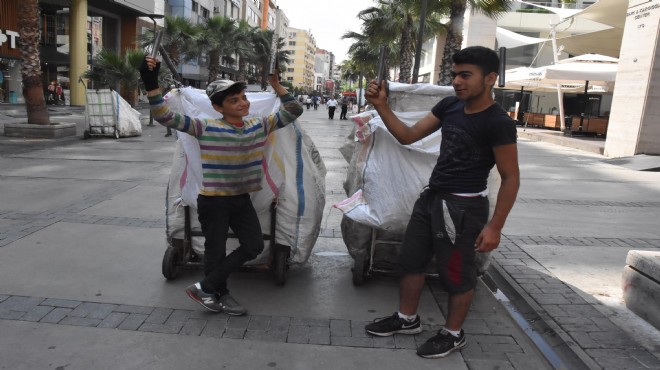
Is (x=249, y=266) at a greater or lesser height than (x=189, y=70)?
lesser

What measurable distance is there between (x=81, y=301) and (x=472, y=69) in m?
2.97

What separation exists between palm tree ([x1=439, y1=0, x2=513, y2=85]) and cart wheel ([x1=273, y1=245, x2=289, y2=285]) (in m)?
13.3

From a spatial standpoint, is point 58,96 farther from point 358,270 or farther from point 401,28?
point 358,270

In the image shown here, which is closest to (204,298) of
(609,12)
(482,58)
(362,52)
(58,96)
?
(482,58)

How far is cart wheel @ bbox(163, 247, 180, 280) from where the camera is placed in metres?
3.83

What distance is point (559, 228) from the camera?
5.95m

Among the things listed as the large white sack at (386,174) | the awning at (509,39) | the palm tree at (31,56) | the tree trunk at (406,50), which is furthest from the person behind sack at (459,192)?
the awning at (509,39)

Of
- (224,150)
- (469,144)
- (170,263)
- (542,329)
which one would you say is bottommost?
(542,329)

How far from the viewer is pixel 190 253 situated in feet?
13.2

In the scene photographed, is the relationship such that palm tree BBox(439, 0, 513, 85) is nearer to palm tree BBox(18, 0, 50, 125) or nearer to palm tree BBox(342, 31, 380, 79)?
palm tree BBox(18, 0, 50, 125)

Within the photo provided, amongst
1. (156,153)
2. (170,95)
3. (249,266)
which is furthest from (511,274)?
(156,153)

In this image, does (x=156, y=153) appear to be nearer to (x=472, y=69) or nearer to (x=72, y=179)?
(x=72, y=179)

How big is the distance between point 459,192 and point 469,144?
280 millimetres

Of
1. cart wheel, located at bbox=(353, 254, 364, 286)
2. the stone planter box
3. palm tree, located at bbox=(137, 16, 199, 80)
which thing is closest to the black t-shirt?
cart wheel, located at bbox=(353, 254, 364, 286)
